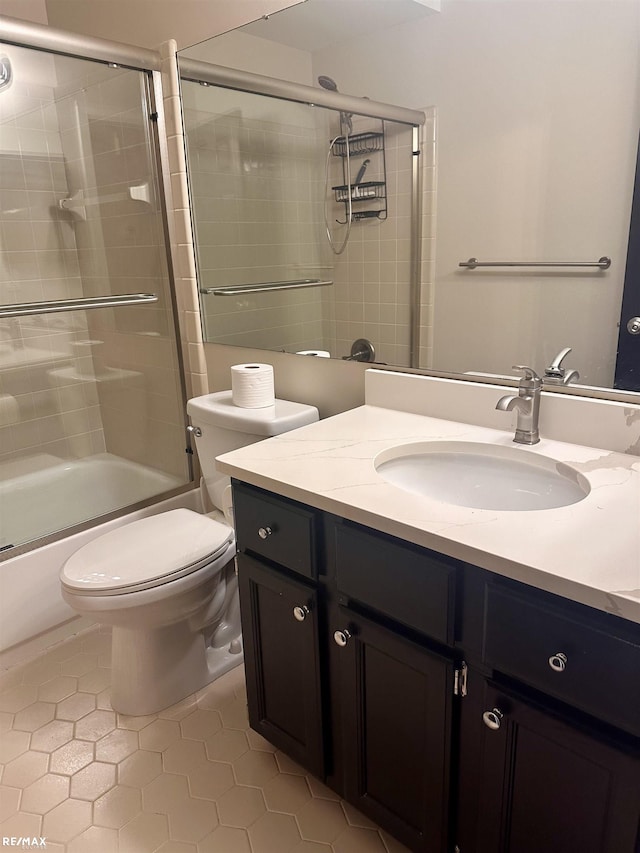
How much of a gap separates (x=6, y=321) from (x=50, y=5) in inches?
57.3

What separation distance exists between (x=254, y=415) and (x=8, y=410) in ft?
4.46

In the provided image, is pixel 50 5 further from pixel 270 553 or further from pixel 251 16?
pixel 270 553

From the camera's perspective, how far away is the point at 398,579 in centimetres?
109

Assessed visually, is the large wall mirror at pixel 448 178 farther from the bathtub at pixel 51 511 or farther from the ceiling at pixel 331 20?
the bathtub at pixel 51 511

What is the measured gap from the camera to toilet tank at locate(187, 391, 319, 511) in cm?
176

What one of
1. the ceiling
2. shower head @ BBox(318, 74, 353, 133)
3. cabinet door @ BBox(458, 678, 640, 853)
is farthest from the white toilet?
the ceiling

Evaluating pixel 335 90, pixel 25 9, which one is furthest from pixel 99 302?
pixel 25 9

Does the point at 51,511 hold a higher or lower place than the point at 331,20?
lower

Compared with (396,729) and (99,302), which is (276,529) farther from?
(99,302)

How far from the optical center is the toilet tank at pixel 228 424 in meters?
1.76

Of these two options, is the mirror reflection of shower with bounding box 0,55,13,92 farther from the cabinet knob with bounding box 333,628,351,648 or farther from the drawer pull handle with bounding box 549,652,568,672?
the drawer pull handle with bounding box 549,652,568,672

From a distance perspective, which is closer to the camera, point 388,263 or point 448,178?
point 448,178

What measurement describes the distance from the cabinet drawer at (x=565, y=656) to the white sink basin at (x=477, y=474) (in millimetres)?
370

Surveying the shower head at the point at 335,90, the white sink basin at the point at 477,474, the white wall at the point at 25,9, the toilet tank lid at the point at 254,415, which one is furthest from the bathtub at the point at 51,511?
the white wall at the point at 25,9
